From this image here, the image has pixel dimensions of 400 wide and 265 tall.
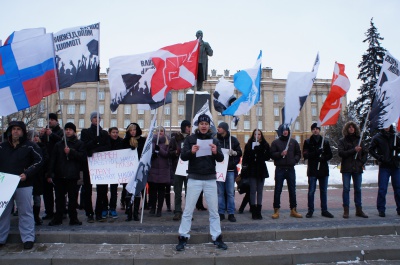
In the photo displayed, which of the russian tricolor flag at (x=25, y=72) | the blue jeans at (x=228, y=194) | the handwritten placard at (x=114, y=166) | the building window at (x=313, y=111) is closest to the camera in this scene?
the russian tricolor flag at (x=25, y=72)

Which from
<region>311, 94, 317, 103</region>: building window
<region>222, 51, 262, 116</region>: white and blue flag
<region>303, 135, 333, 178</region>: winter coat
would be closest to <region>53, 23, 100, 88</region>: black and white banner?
<region>222, 51, 262, 116</region>: white and blue flag

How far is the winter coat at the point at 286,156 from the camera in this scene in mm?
6803

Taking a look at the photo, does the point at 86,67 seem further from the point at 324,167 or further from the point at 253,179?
the point at 324,167

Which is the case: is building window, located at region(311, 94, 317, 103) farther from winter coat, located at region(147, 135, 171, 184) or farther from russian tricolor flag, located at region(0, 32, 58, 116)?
russian tricolor flag, located at region(0, 32, 58, 116)

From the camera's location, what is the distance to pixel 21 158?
16.7ft

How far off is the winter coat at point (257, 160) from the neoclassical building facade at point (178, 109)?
174 feet

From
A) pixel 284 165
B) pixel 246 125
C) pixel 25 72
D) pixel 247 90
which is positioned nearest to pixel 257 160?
pixel 284 165

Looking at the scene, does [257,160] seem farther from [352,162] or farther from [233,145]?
[352,162]

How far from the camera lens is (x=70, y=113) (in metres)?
63.3

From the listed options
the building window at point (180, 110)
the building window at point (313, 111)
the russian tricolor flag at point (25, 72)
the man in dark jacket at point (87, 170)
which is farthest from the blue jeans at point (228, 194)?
the building window at point (313, 111)

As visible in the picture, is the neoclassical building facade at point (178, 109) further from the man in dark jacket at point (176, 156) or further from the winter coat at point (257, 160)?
the winter coat at point (257, 160)

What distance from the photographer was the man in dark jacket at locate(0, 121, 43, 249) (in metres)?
5.00

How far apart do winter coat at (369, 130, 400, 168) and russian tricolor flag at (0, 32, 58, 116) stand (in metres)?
6.93

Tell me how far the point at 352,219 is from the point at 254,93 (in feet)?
11.2
